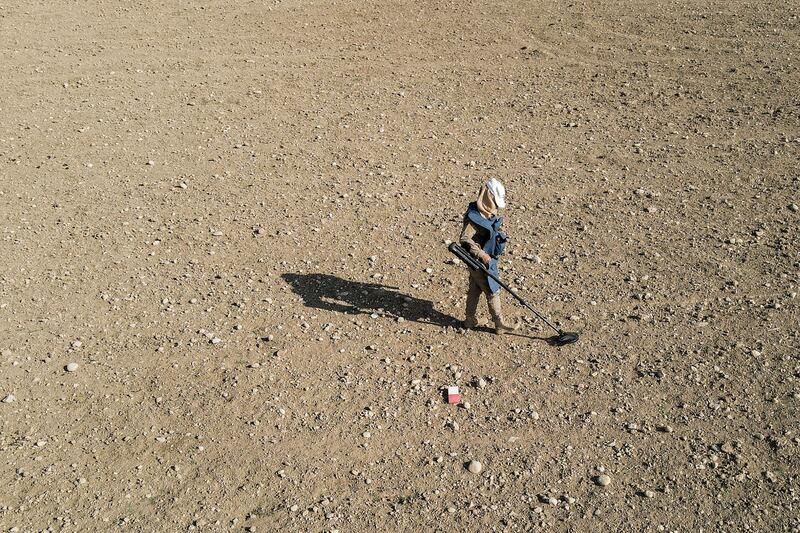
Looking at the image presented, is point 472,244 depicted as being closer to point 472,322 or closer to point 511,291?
point 511,291

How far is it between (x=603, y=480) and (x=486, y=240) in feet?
9.61

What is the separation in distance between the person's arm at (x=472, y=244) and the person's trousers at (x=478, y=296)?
26 cm

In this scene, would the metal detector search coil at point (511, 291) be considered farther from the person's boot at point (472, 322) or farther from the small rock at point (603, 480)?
the small rock at point (603, 480)

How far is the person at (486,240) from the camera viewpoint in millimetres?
8781

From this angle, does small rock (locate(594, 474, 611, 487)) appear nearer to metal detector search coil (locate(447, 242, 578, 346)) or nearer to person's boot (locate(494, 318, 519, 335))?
metal detector search coil (locate(447, 242, 578, 346))

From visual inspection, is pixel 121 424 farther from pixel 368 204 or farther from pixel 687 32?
pixel 687 32

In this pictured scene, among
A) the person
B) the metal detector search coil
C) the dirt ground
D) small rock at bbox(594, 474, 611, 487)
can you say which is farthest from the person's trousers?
small rock at bbox(594, 474, 611, 487)

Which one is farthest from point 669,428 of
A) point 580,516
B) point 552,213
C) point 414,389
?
point 552,213

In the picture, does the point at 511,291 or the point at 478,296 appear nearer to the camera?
the point at 511,291

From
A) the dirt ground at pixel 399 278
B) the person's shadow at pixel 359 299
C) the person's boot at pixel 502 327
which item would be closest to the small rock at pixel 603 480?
the dirt ground at pixel 399 278

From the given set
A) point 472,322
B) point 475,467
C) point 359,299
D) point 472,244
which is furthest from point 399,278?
point 475,467

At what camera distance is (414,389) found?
8.55 m

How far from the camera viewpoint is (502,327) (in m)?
9.33

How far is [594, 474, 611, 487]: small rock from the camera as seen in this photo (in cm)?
735
